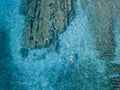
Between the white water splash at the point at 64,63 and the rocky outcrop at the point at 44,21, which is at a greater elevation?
the rocky outcrop at the point at 44,21

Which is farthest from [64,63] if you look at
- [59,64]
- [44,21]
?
[44,21]

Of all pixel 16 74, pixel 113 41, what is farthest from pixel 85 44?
pixel 16 74

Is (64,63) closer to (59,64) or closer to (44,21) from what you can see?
(59,64)

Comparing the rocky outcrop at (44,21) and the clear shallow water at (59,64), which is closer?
the clear shallow water at (59,64)

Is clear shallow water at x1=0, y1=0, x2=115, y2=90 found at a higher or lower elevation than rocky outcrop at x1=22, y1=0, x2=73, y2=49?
lower
